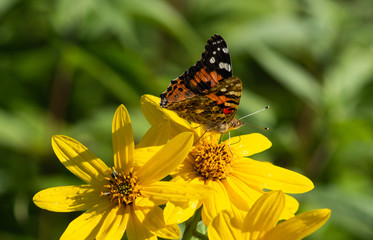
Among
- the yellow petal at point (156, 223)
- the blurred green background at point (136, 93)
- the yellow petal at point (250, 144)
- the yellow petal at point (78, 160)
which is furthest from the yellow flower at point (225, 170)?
the blurred green background at point (136, 93)

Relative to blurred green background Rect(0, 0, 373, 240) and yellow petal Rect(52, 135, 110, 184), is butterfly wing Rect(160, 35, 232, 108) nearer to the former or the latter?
yellow petal Rect(52, 135, 110, 184)

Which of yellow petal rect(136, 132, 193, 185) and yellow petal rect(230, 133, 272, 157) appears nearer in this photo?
yellow petal rect(136, 132, 193, 185)

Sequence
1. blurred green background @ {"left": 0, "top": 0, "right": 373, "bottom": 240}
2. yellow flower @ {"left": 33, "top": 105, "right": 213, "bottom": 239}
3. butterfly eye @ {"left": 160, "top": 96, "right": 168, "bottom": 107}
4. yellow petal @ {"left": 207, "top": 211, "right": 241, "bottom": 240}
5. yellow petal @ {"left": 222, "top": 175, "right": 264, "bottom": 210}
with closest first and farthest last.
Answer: yellow petal @ {"left": 207, "top": 211, "right": 241, "bottom": 240}
yellow flower @ {"left": 33, "top": 105, "right": 213, "bottom": 239}
yellow petal @ {"left": 222, "top": 175, "right": 264, "bottom": 210}
butterfly eye @ {"left": 160, "top": 96, "right": 168, "bottom": 107}
blurred green background @ {"left": 0, "top": 0, "right": 373, "bottom": 240}

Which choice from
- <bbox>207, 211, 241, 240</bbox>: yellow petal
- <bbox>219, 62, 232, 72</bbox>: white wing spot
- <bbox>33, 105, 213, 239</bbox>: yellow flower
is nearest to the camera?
<bbox>207, 211, 241, 240</bbox>: yellow petal

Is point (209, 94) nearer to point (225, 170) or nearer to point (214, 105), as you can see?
point (214, 105)

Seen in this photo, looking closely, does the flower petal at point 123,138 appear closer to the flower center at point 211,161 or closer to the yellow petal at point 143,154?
the yellow petal at point 143,154

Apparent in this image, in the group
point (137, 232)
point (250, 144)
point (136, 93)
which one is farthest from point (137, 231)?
point (136, 93)

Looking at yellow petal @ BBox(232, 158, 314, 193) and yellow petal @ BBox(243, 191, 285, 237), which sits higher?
yellow petal @ BBox(232, 158, 314, 193)

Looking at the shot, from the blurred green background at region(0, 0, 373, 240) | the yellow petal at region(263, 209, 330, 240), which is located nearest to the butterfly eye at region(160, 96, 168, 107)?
the yellow petal at region(263, 209, 330, 240)

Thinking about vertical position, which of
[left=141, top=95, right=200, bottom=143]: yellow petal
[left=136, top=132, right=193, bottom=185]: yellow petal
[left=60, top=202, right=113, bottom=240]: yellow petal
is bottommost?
[left=60, top=202, right=113, bottom=240]: yellow petal
